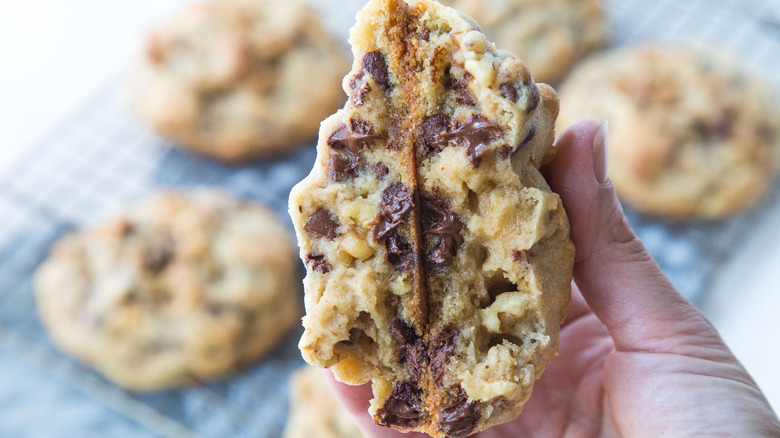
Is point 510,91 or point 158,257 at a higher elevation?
point 510,91

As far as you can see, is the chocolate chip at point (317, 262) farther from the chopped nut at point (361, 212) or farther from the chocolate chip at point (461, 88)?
the chocolate chip at point (461, 88)

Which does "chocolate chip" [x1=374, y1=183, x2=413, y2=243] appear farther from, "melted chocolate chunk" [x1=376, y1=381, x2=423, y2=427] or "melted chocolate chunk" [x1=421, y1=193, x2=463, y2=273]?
"melted chocolate chunk" [x1=376, y1=381, x2=423, y2=427]

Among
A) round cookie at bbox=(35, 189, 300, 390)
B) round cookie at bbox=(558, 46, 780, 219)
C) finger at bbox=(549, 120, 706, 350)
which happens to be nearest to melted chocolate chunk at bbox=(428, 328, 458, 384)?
finger at bbox=(549, 120, 706, 350)

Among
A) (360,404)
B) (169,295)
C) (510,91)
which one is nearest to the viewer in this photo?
(510,91)

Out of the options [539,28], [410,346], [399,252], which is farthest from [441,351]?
[539,28]

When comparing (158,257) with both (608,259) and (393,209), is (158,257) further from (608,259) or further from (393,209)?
(608,259)

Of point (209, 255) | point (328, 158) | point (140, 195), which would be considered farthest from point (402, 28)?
point (140, 195)

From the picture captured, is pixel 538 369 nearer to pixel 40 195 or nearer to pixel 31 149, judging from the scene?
pixel 40 195
